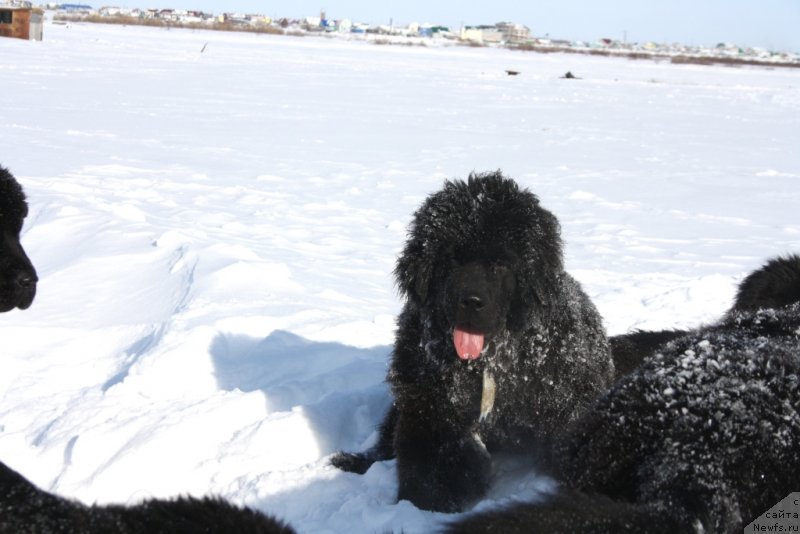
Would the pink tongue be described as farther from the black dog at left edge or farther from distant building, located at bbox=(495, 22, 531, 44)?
distant building, located at bbox=(495, 22, 531, 44)

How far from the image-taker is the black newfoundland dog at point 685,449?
1650 mm

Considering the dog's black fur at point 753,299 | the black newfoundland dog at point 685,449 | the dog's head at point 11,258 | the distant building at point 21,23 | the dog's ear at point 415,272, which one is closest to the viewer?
the black newfoundland dog at point 685,449

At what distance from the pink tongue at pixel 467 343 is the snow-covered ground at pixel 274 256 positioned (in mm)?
586

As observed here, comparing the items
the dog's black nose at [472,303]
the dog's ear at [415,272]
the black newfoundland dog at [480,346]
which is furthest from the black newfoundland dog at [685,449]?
the dog's ear at [415,272]

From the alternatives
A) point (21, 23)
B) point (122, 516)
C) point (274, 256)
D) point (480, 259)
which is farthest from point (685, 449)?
point (21, 23)

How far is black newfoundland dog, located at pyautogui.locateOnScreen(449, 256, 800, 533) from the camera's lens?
1.65 metres

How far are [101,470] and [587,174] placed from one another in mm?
10036

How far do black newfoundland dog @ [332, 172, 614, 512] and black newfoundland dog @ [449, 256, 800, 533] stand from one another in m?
1.00

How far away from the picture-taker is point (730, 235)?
8.80 metres

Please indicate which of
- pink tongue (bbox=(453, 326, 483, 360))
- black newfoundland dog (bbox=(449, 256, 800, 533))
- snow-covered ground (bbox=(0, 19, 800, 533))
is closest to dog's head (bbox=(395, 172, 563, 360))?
pink tongue (bbox=(453, 326, 483, 360))

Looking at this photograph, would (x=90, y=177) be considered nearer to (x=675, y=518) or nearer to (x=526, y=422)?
(x=526, y=422)

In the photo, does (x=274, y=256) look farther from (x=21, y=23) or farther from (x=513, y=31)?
(x=513, y=31)

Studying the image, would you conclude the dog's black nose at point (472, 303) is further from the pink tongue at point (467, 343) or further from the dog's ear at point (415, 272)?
the dog's ear at point (415, 272)

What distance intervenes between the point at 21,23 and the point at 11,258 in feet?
127
